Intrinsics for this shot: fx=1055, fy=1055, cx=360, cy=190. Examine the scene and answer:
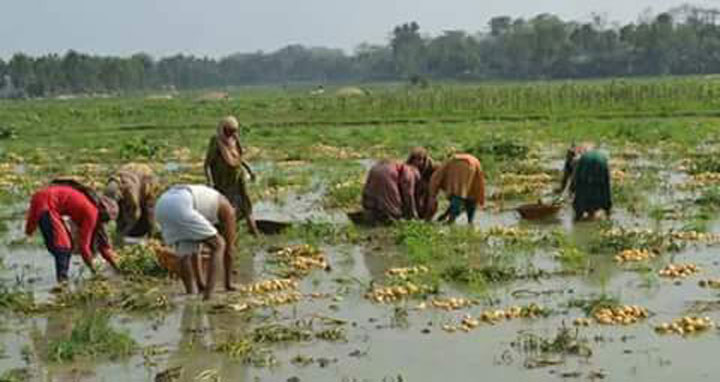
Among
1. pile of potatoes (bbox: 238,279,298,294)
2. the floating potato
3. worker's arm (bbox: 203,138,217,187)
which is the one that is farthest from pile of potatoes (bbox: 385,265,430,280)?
worker's arm (bbox: 203,138,217,187)

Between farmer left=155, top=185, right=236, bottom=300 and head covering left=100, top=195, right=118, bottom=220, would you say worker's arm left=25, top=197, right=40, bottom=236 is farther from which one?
farmer left=155, top=185, right=236, bottom=300

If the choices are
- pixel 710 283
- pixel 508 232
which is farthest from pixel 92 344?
pixel 508 232

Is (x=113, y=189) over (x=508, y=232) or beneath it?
over

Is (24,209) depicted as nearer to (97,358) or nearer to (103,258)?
(103,258)

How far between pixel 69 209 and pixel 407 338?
4212mm

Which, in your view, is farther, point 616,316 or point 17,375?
point 616,316

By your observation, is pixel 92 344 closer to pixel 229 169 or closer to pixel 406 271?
pixel 406 271

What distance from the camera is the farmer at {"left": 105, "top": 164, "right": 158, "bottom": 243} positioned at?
1303cm

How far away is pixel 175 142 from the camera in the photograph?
32406 mm

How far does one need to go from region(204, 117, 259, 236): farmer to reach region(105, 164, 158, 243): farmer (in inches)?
33.4

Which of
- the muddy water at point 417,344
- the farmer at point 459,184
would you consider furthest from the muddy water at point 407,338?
the farmer at point 459,184

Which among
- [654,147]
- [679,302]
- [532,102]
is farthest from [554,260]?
[532,102]

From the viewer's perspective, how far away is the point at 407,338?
27.3ft

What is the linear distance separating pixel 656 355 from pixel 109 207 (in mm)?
6134
